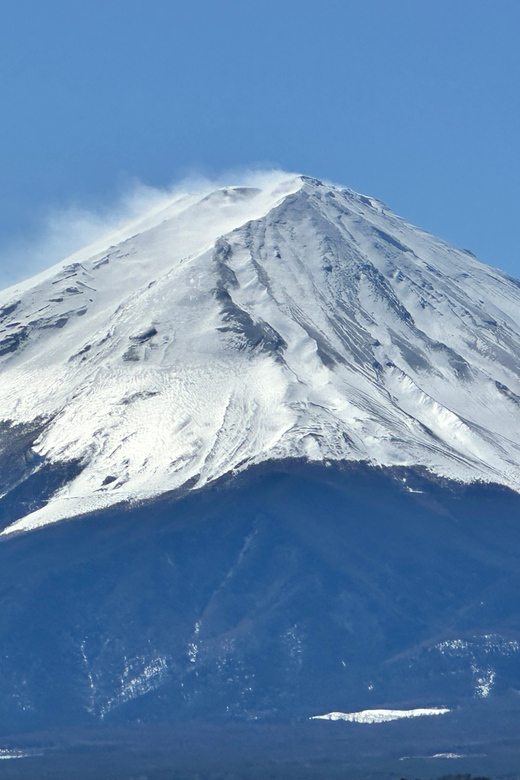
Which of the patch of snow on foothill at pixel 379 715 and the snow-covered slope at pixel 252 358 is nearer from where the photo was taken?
the patch of snow on foothill at pixel 379 715

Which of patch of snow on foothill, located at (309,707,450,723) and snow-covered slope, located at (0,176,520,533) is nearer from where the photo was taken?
patch of snow on foothill, located at (309,707,450,723)

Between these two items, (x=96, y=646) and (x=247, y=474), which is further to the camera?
(x=247, y=474)

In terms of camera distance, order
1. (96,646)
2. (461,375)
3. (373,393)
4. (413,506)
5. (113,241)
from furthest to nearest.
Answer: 1. (113,241)
2. (461,375)
3. (373,393)
4. (413,506)
5. (96,646)

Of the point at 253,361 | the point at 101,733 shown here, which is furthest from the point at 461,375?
the point at 101,733

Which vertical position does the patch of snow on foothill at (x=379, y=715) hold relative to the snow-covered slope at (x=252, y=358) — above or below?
below

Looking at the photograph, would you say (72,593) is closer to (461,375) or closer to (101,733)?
(101,733)
